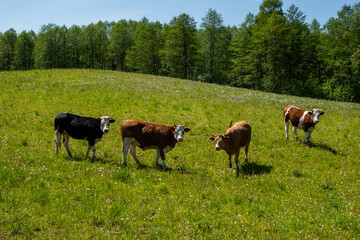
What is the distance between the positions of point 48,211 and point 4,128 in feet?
32.4

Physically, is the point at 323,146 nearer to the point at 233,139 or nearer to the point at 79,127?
the point at 233,139

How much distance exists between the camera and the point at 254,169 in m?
11.2

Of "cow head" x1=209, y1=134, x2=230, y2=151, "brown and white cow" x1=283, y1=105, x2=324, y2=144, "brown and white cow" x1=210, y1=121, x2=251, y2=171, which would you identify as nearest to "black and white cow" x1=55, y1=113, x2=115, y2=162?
"cow head" x1=209, y1=134, x2=230, y2=151

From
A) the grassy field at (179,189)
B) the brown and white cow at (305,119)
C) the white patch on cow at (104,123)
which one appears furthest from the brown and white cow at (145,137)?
the brown and white cow at (305,119)

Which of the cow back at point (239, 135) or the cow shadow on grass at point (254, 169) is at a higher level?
the cow back at point (239, 135)

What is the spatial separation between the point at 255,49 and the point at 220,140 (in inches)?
2327

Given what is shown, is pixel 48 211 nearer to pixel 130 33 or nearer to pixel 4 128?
pixel 4 128

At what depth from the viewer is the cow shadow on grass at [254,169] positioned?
10.8 m

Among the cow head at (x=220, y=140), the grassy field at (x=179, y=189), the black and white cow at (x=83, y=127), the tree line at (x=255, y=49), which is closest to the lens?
the grassy field at (x=179, y=189)

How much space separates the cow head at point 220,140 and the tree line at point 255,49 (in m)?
52.0

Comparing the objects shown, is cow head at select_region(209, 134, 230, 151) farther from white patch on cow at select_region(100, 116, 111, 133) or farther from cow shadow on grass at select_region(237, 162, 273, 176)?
white patch on cow at select_region(100, 116, 111, 133)

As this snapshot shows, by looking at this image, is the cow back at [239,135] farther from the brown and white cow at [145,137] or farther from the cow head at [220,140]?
the brown and white cow at [145,137]

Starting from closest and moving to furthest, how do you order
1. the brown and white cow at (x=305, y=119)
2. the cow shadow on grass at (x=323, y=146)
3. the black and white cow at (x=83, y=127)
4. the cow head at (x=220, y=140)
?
1. the cow head at (x=220, y=140)
2. the black and white cow at (x=83, y=127)
3. the cow shadow on grass at (x=323, y=146)
4. the brown and white cow at (x=305, y=119)

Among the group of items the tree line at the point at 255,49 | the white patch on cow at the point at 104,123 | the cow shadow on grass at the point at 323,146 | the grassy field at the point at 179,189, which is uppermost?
the tree line at the point at 255,49
